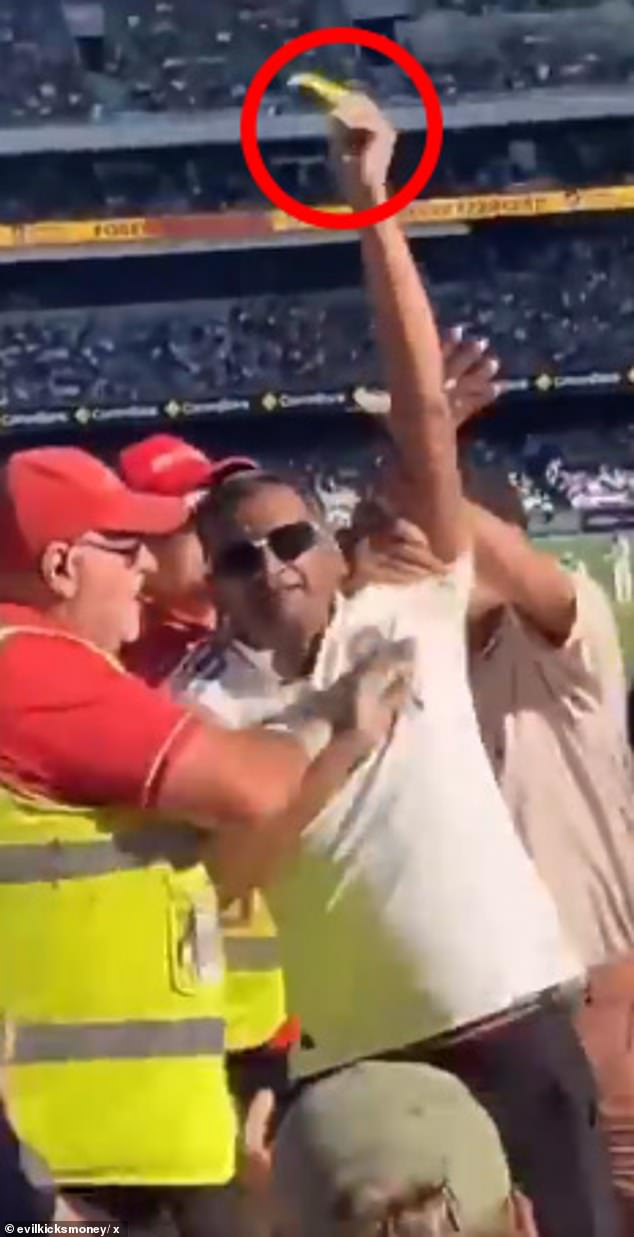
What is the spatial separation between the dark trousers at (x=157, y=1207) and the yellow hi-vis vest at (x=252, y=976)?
0.44ft

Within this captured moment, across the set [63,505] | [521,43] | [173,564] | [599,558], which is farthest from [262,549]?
[521,43]

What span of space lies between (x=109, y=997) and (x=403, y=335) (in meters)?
0.65

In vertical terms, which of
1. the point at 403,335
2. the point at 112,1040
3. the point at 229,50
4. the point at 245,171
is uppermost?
the point at 229,50

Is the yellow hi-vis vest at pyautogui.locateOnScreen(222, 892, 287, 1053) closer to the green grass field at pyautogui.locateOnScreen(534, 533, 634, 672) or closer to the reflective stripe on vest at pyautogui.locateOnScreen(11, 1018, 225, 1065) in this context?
the reflective stripe on vest at pyautogui.locateOnScreen(11, 1018, 225, 1065)

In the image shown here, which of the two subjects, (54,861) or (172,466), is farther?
(172,466)

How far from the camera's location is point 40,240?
174cm

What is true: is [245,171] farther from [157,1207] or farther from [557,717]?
[157,1207]

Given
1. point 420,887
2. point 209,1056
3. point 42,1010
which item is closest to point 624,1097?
point 420,887

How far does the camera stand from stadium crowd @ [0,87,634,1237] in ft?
5.36

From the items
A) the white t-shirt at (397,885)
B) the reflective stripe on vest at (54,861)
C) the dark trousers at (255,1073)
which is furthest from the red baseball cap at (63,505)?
the dark trousers at (255,1073)

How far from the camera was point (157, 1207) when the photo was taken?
165 centimetres

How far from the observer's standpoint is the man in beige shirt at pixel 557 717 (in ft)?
5.66

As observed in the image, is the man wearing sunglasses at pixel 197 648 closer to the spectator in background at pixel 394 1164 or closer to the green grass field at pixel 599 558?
the spectator in background at pixel 394 1164

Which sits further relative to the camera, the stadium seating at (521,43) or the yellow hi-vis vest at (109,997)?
the stadium seating at (521,43)
